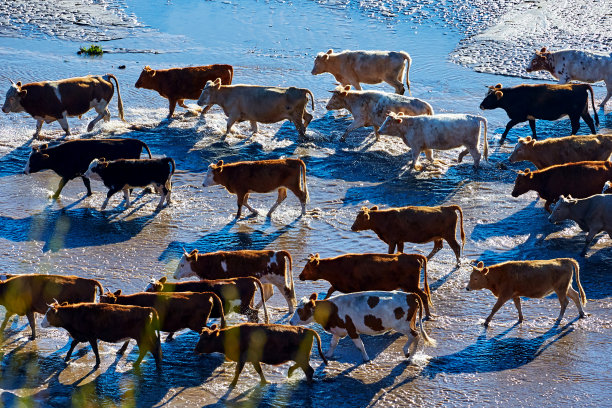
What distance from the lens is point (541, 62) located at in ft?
81.9

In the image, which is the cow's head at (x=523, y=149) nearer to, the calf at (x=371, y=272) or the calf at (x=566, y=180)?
the calf at (x=566, y=180)

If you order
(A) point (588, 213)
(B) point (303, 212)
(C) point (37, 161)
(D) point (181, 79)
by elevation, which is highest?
(A) point (588, 213)

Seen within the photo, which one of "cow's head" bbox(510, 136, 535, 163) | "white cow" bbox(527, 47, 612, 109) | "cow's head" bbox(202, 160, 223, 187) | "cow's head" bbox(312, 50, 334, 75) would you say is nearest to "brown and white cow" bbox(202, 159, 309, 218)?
"cow's head" bbox(202, 160, 223, 187)

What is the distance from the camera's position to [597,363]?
492 inches

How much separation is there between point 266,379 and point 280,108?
33.0 feet

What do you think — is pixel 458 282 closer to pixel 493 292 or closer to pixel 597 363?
pixel 493 292

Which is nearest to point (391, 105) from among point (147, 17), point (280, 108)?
point (280, 108)

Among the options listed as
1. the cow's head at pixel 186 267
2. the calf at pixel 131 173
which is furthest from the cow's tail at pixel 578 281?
the calf at pixel 131 173

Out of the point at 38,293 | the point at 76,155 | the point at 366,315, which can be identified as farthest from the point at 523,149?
the point at 38,293

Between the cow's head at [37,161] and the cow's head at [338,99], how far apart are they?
686 cm

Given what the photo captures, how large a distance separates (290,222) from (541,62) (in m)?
10.9

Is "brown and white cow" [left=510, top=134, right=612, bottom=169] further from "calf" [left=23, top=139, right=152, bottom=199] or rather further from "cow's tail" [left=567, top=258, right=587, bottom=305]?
"calf" [left=23, top=139, right=152, bottom=199]

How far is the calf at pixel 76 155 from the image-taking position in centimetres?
1825

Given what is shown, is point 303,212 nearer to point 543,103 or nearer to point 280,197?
point 280,197
